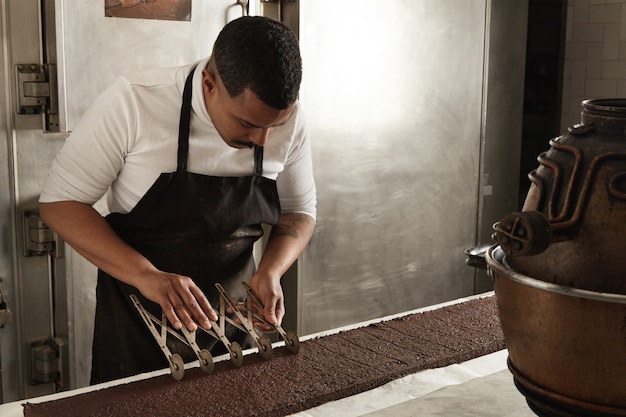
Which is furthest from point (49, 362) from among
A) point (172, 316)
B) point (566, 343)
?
point (566, 343)

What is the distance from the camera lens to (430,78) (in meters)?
3.62

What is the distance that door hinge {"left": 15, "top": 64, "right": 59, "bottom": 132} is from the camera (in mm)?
2639

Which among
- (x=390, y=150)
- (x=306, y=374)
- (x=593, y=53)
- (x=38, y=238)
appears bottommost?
(x=306, y=374)

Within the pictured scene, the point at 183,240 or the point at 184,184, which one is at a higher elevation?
the point at 184,184

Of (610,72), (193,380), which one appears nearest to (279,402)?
(193,380)

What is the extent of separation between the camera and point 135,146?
81.1 inches

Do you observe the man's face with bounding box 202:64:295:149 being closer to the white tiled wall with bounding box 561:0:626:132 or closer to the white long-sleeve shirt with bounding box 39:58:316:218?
the white long-sleeve shirt with bounding box 39:58:316:218

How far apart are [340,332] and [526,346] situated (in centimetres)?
87

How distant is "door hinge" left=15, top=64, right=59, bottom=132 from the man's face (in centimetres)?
91

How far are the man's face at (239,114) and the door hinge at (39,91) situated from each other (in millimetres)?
907

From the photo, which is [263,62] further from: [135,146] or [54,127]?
[54,127]

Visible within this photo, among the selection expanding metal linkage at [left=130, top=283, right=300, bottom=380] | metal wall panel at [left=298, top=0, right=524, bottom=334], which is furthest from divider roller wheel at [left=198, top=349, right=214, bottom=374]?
metal wall panel at [left=298, top=0, right=524, bottom=334]

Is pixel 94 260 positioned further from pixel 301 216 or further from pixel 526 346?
pixel 526 346

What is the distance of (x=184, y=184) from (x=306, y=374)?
63cm
